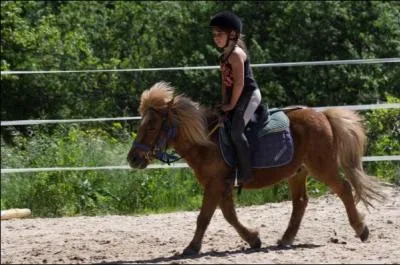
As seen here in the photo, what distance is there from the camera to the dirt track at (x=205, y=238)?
280 inches

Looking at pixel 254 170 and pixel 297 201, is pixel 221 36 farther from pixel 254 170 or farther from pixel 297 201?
pixel 297 201

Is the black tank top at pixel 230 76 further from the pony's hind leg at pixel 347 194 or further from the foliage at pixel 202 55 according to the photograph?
the foliage at pixel 202 55

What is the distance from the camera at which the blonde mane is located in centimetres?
743

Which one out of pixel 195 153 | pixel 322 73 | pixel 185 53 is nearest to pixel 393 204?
pixel 195 153

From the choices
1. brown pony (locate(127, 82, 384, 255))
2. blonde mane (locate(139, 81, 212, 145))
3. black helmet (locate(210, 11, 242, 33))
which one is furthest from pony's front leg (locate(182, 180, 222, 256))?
black helmet (locate(210, 11, 242, 33))

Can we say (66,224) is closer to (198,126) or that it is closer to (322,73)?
(198,126)

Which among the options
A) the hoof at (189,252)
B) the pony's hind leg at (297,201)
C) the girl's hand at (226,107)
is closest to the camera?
the hoof at (189,252)

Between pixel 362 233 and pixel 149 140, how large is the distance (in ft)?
6.29

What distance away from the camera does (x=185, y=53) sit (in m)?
19.4

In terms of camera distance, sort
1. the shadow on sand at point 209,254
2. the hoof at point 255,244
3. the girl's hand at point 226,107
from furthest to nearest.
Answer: the hoof at point 255,244, the girl's hand at point 226,107, the shadow on sand at point 209,254

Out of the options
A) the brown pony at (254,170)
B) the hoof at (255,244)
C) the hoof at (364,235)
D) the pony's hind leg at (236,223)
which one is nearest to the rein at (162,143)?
the brown pony at (254,170)

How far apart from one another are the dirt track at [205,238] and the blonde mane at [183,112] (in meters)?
0.90

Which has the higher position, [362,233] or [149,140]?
[149,140]

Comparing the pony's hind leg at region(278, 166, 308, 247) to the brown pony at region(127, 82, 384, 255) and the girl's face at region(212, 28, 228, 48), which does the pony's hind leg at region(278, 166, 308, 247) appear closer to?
the brown pony at region(127, 82, 384, 255)
